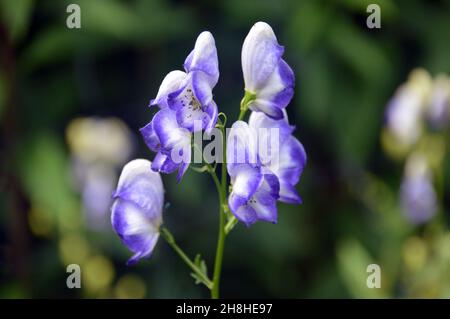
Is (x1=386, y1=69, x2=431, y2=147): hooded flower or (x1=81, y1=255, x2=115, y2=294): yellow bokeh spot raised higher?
(x1=386, y1=69, x2=431, y2=147): hooded flower

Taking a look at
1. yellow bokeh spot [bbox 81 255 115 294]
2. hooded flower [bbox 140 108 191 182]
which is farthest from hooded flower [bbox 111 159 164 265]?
yellow bokeh spot [bbox 81 255 115 294]

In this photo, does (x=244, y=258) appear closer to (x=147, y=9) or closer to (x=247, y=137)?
(x=147, y=9)

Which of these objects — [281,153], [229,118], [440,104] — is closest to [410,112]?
[440,104]

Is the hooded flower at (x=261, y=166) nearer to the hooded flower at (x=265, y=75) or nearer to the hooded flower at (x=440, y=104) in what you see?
the hooded flower at (x=265, y=75)

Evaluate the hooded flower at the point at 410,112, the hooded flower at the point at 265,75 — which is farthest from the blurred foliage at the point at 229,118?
the hooded flower at the point at 265,75

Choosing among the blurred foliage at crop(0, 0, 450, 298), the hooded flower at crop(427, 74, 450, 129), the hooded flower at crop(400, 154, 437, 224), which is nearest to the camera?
the hooded flower at crop(427, 74, 450, 129)

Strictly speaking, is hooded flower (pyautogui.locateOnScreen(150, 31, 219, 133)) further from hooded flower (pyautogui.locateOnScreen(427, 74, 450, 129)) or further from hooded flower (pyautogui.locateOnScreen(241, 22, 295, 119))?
hooded flower (pyautogui.locateOnScreen(427, 74, 450, 129))

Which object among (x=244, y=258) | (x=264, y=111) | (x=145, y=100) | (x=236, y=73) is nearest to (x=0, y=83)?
(x=145, y=100)

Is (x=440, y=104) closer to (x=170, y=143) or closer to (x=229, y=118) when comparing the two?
(x=229, y=118)
